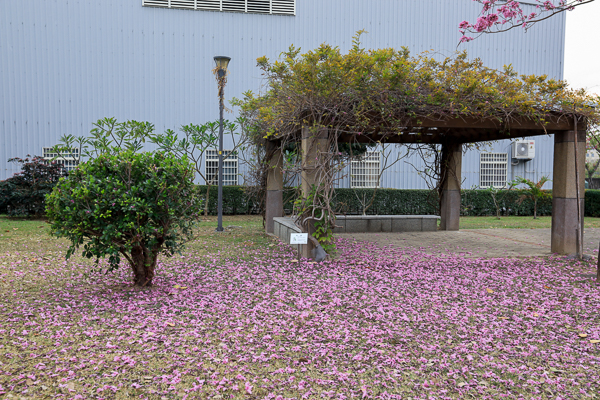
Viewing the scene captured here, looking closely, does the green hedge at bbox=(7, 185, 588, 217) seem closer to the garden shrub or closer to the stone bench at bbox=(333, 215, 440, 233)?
the stone bench at bbox=(333, 215, 440, 233)

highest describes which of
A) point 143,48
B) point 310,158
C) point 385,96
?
point 143,48

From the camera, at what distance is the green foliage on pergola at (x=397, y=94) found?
5.86 meters

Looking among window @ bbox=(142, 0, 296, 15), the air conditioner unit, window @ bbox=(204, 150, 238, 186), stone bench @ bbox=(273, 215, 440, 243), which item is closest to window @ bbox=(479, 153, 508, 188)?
the air conditioner unit

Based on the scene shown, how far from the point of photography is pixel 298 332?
3602mm

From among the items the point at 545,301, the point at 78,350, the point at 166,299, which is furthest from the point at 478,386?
the point at 166,299

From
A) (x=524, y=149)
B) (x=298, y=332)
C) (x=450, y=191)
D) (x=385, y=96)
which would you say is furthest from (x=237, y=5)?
(x=298, y=332)

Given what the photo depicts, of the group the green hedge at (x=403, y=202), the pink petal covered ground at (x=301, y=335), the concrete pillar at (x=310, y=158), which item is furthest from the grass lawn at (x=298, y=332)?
the green hedge at (x=403, y=202)

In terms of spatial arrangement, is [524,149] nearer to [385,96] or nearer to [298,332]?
[385,96]

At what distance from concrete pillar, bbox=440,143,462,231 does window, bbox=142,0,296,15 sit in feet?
24.7

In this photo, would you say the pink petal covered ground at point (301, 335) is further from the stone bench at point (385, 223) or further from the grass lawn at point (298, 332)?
the stone bench at point (385, 223)

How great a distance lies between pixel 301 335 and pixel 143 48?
43.1 feet

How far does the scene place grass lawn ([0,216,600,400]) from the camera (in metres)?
2.73

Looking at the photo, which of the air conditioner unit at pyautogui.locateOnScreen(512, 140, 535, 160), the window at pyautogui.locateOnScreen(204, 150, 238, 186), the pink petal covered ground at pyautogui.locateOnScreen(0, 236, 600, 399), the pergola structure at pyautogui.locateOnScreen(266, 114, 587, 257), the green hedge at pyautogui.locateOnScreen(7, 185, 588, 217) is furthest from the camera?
the air conditioner unit at pyautogui.locateOnScreen(512, 140, 535, 160)

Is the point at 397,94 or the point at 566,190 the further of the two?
the point at 566,190
